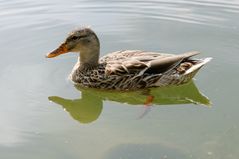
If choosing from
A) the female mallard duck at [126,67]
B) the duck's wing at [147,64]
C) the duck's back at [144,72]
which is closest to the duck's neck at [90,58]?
the female mallard duck at [126,67]

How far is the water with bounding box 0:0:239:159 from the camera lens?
5.17 meters

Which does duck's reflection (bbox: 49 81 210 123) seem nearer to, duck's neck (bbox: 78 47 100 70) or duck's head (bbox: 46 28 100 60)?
duck's neck (bbox: 78 47 100 70)

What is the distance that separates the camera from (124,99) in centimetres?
634

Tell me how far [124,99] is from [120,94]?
0.14 m

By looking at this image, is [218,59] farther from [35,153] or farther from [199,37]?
[35,153]

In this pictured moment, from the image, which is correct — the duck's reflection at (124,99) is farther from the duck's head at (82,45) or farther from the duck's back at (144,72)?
the duck's head at (82,45)

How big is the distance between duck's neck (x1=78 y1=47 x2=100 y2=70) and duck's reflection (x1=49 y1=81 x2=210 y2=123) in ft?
1.13

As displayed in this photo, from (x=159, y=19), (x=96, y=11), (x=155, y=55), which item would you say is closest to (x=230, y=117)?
(x=155, y=55)

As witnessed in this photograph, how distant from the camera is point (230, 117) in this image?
5.62m

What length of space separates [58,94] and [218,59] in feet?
8.24

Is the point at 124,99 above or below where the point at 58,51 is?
below

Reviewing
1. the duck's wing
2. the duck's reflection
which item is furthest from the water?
the duck's wing

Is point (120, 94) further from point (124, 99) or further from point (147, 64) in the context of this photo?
point (147, 64)

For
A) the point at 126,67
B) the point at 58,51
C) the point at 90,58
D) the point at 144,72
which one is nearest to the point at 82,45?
the point at 90,58
